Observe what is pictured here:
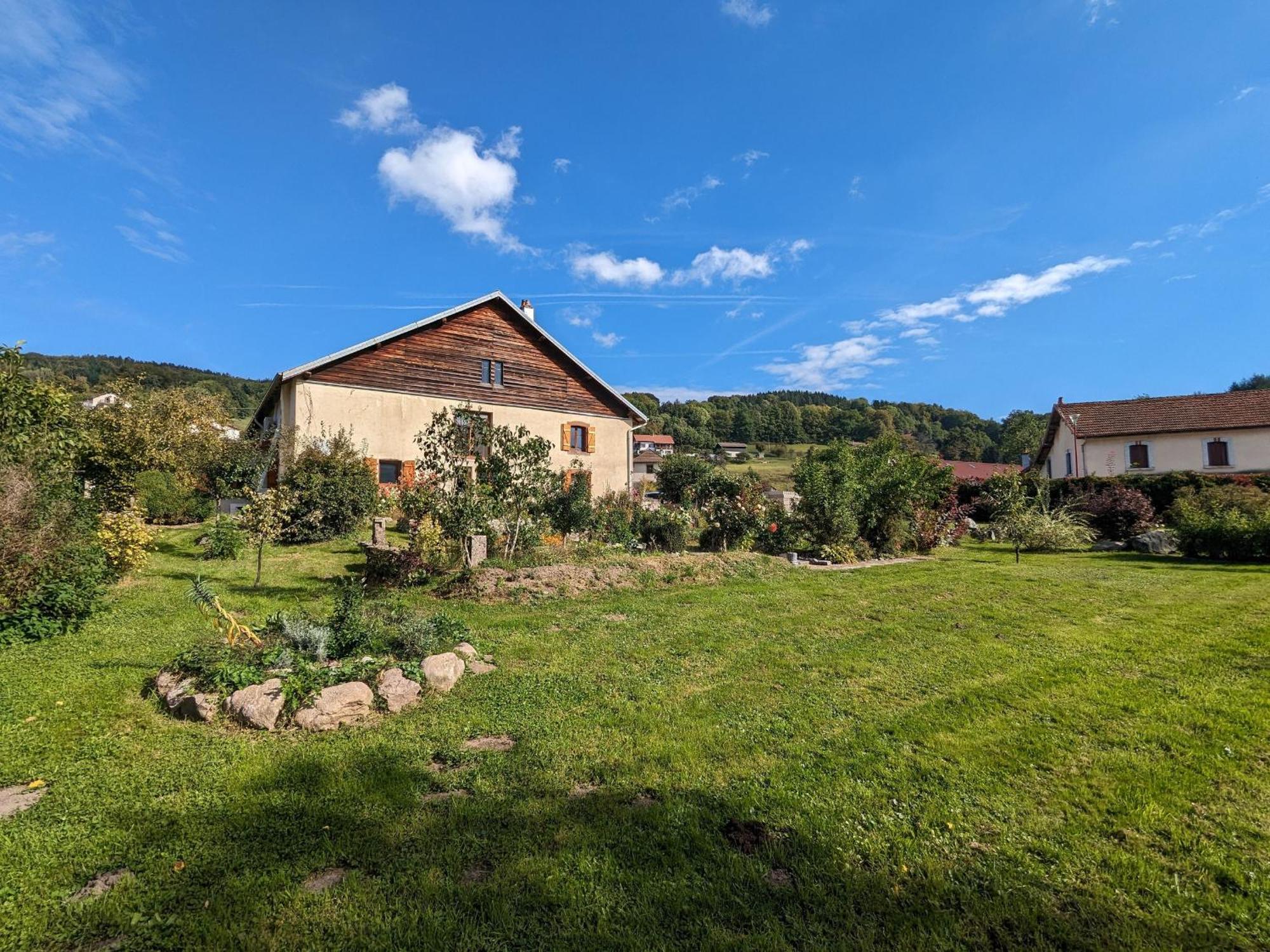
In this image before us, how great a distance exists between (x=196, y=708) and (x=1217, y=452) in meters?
38.5

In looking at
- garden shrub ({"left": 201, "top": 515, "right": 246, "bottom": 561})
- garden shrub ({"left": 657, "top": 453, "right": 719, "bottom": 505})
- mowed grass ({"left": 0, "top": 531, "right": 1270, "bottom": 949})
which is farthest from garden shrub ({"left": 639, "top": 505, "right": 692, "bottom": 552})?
garden shrub ({"left": 657, "top": 453, "right": 719, "bottom": 505})

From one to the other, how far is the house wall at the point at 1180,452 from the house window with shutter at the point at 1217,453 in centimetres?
11

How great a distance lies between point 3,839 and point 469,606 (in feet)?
17.1

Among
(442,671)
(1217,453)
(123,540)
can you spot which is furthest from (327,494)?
(1217,453)

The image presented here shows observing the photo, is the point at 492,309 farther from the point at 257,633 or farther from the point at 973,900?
the point at 973,900

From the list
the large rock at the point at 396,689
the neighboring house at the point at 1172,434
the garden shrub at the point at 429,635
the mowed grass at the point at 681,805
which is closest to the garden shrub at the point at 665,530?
the mowed grass at the point at 681,805

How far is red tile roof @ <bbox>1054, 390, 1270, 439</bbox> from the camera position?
2606 cm

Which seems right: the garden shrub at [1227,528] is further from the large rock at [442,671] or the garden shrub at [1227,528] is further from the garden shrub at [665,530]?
the large rock at [442,671]

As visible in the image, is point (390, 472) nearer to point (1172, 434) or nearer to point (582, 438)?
point (582, 438)

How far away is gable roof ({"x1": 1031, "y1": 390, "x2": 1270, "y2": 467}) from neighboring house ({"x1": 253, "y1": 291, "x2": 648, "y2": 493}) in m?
24.5

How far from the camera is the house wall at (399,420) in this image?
17.7 m

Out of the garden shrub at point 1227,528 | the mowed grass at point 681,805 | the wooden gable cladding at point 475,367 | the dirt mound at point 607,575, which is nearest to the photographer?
the mowed grass at point 681,805

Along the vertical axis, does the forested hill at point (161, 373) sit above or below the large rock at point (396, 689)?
above

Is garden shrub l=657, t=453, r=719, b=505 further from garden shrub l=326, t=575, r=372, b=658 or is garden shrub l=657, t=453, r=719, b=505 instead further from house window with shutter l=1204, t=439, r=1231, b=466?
house window with shutter l=1204, t=439, r=1231, b=466
